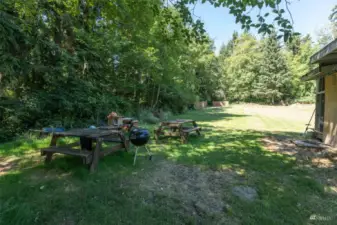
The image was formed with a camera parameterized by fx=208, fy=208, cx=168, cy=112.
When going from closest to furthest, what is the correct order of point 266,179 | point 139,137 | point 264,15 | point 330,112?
point 264,15 → point 266,179 → point 139,137 → point 330,112

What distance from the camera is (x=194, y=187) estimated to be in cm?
301

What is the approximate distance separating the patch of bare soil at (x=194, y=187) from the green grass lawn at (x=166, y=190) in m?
0.01

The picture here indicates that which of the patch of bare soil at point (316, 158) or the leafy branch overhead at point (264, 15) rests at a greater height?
the leafy branch overhead at point (264, 15)

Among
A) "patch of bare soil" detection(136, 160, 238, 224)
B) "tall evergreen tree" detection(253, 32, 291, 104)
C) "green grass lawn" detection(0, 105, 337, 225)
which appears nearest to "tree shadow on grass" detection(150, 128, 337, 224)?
"green grass lawn" detection(0, 105, 337, 225)

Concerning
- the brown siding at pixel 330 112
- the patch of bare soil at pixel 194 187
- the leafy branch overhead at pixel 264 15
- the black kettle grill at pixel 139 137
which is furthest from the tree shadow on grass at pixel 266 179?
the leafy branch overhead at pixel 264 15

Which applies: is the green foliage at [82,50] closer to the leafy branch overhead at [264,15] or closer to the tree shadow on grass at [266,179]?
the leafy branch overhead at [264,15]

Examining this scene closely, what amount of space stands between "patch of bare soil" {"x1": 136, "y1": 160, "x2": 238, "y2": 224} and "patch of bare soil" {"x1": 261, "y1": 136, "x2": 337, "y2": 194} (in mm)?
1467

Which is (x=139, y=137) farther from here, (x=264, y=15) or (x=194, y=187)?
(x=264, y=15)

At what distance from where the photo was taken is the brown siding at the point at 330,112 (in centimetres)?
552

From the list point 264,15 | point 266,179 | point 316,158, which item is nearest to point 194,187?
point 266,179

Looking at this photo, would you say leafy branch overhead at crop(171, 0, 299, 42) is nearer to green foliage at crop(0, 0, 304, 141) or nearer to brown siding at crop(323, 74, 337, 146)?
green foliage at crop(0, 0, 304, 141)

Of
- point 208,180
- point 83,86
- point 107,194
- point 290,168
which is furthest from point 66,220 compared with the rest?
point 83,86

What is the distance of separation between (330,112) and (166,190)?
5.51 meters

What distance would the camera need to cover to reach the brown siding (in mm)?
5524
